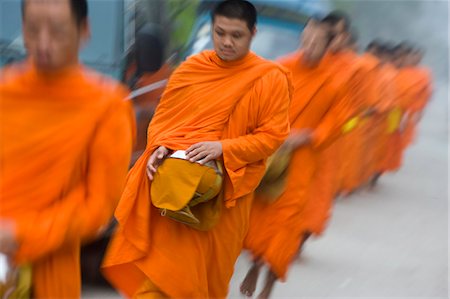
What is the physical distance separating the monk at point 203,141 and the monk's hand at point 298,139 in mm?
717

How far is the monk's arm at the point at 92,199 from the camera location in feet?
8.86

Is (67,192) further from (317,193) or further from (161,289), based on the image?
(317,193)

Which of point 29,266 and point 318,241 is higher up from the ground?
point 29,266

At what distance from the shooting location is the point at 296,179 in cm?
542

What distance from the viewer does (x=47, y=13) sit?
270cm

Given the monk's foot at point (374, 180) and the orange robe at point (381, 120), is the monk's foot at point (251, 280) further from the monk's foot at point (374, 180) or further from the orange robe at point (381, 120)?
the monk's foot at point (374, 180)

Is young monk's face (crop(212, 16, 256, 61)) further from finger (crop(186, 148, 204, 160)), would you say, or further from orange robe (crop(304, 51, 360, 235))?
orange robe (crop(304, 51, 360, 235))

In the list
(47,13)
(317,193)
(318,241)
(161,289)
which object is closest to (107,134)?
(47,13)

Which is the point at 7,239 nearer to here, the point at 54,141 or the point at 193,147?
the point at 54,141

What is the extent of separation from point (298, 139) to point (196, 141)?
113 centimetres

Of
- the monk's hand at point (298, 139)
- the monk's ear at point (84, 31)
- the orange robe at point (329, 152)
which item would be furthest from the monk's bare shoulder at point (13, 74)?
the orange robe at point (329, 152)

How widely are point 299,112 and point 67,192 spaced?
275 centimetres

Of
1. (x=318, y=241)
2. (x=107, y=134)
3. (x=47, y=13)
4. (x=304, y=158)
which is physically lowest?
(x=318, y=241)

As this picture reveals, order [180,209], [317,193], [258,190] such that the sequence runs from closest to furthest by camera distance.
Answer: [180,209] < [258,190] < [317,193]
